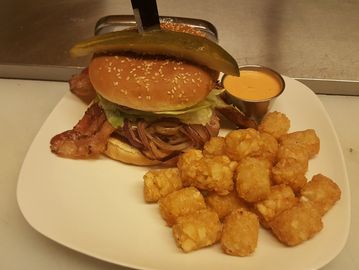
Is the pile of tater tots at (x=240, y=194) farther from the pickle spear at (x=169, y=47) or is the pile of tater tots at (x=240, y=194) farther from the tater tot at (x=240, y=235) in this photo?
the pickle spear at (x=169, y=47)

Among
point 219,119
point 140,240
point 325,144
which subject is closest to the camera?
point 140,240

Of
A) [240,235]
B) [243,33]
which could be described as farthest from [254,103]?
[243,33]

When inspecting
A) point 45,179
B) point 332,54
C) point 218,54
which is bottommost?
point 332,54

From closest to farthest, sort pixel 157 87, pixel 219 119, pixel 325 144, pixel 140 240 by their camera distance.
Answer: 1. pixel 140 240
2. pixel 157 87
3. pixel 325 144
4. pixel 219 119

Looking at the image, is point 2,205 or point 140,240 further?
point 2,205

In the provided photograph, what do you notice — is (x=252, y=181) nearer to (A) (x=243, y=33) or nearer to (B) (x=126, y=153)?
(B) (x=126, y=153)

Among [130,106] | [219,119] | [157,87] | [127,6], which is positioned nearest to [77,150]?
[130,106]

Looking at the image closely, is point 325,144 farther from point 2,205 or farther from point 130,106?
point 2,205
